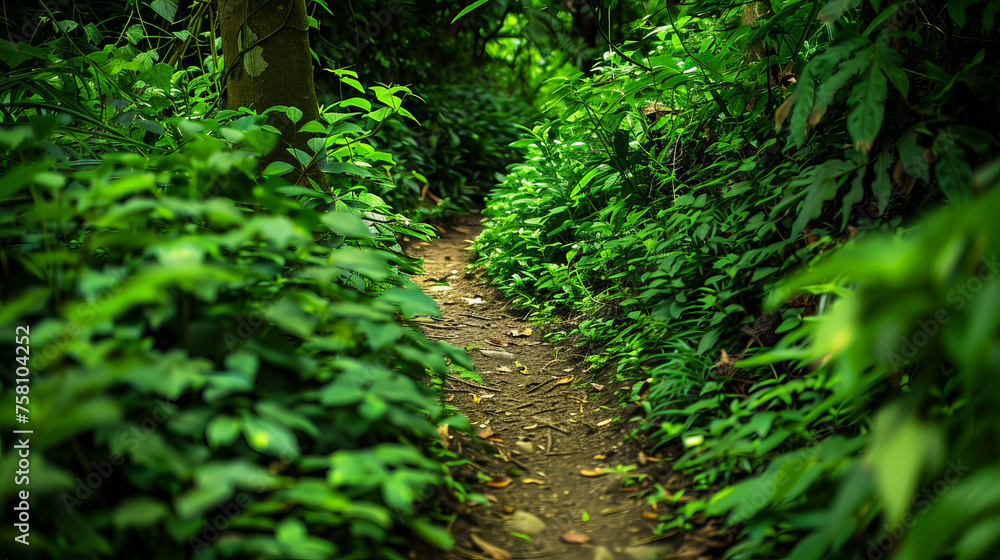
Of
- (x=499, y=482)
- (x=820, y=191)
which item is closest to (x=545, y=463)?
(x=499, y=482)

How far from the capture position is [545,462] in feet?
6.14

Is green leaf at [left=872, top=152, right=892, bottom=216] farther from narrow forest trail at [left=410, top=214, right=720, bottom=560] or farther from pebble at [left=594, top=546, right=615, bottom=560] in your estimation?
pebble at [left=594, top=546, right=615, bottom=560]

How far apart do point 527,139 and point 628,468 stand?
10.00 feet

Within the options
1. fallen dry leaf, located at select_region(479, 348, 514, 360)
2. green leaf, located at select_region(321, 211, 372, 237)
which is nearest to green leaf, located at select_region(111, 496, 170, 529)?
green leaf, located at select_region(321, 211, 372, 237)

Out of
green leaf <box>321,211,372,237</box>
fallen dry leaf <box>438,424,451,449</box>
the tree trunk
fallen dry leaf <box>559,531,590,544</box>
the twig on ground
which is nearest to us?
green leaf <box>321,211,372,237</box>

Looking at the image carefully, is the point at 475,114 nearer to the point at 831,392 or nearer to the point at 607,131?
the point at 607,131

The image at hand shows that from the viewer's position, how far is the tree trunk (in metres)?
2.14

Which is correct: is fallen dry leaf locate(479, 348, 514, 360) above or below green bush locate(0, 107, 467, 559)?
below

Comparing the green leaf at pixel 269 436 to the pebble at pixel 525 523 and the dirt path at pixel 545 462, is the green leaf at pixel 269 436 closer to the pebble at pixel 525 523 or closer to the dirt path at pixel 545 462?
the dirt path at pixel 545 462

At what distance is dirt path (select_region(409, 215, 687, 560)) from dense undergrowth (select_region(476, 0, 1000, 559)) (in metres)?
0.11

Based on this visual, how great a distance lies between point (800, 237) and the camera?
194 centimetres

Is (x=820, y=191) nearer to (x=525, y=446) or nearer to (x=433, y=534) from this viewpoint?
(x=525, y=446)

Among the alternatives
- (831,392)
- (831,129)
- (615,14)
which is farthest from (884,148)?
(615,14)

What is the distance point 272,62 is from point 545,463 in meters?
1.90
